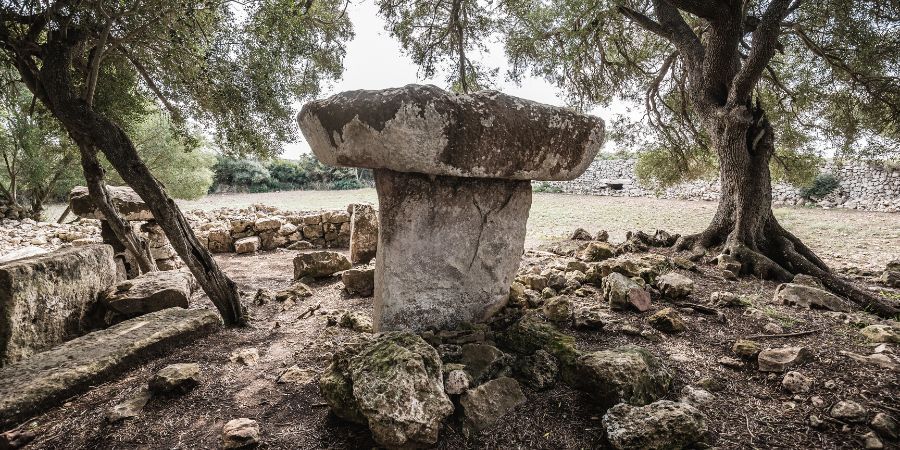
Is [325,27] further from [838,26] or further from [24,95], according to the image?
[24,95]

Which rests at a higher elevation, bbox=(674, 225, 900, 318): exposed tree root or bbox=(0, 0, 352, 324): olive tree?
bbox=(0, 0, 352, 324): olive tree

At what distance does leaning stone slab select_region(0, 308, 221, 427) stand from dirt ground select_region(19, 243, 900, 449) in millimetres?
80

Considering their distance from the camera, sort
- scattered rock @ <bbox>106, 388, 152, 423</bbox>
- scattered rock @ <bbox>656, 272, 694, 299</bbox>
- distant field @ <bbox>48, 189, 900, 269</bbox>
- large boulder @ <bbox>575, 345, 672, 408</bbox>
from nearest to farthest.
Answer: large boulder @ <bbox>575, 345, 672, 408</bbox> → scattered rock @ <bbox>106, 388, 152, 423</bbox> → scattered rock @ <bbox>656, 272, 694, 299</bbox> → distant field @ <bbox>48, 189, 900, 269</bbox>

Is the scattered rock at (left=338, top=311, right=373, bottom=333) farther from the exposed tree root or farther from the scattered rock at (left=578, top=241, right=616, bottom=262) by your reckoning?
the exposed tree root

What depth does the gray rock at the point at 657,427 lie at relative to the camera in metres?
1.60

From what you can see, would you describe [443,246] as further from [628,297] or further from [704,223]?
[704,223]

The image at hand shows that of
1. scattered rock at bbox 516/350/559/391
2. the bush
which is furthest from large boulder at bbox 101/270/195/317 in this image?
the bush

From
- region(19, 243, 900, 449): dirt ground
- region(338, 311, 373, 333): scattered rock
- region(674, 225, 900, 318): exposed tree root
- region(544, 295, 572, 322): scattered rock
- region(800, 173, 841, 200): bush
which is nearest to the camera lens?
region(19, 243, 900, 449): dirt ground

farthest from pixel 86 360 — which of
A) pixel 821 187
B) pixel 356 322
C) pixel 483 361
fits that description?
pixel 821 187

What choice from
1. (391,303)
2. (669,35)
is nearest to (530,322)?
(391,303)

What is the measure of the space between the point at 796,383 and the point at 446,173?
2.10 meters

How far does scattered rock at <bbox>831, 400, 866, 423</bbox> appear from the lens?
1.68 metres

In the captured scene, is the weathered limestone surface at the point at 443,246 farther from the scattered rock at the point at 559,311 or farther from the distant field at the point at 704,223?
the distant field at the point at 704,223

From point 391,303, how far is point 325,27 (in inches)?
203
